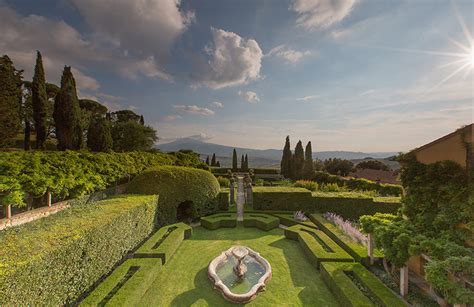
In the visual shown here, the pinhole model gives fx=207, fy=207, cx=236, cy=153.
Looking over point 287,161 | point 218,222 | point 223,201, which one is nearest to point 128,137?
point 223,201

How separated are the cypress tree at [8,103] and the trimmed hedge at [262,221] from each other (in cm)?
2224

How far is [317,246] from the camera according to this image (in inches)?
402

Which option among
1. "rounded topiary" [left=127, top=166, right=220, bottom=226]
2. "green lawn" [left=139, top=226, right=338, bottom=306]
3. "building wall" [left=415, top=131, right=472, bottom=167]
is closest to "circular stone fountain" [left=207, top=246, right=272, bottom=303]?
"green lawn" [left=139, top=226, right=338, bottom=306]

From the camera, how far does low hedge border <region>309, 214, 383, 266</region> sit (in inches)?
362

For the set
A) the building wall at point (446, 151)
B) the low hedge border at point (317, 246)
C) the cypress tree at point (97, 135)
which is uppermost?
the cypress tree at point (97, 135)

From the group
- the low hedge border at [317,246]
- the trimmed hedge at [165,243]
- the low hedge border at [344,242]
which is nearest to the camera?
the low hedge border at [317,246]

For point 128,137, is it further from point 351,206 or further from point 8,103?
point 351,206

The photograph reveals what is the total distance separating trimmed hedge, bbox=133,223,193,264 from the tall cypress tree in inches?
686

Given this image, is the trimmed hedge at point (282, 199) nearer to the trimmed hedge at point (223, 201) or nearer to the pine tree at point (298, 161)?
the trimmed hedge at point (223, 201)

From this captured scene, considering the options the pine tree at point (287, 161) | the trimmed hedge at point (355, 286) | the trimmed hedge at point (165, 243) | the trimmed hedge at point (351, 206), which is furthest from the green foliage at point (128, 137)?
the trimmed hedge at point (355, 286)

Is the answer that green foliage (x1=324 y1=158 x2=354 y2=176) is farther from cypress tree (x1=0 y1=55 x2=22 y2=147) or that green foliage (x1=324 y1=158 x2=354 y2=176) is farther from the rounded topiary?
cypress tree (x1=0 y1=55 x2=22 y2=147)

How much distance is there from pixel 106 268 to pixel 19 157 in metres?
6.84

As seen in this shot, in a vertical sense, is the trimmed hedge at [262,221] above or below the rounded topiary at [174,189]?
below

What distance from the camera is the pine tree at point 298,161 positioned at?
3794 cm
